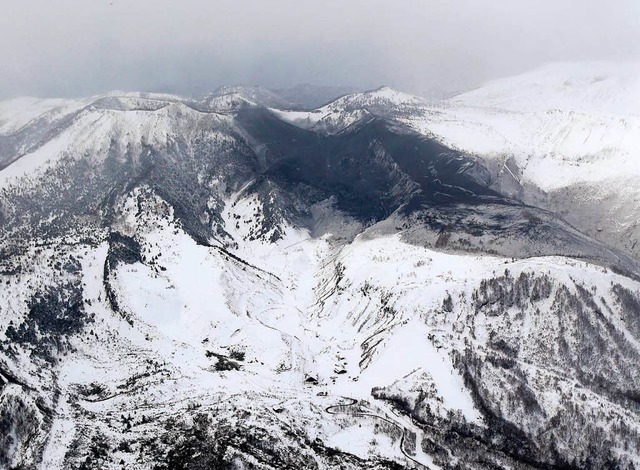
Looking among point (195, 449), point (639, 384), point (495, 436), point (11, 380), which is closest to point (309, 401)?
point (195, 449)

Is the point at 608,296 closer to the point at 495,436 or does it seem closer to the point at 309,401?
the point at 495,436

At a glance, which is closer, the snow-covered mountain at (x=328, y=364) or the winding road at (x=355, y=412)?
the snow-covered mountain at (x=328, y=364)

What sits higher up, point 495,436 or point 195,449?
point 195,449

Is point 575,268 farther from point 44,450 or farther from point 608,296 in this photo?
point 44,450

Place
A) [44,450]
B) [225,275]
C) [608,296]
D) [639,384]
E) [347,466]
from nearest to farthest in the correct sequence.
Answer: [44,450], [347,466], [639,384], [608,296], [225,275]

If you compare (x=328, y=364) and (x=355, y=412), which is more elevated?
(x=355, y=412)

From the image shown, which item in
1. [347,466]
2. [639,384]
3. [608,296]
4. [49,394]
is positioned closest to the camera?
[347,466]

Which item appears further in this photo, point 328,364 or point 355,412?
A: point 328,364

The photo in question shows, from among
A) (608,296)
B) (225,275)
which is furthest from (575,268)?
(225,275)

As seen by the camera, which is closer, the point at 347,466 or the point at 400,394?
the point at 347,466

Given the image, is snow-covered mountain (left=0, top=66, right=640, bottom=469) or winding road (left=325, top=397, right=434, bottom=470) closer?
snow-covered mountain (left=0, top=66, right=640, bottom=469)
